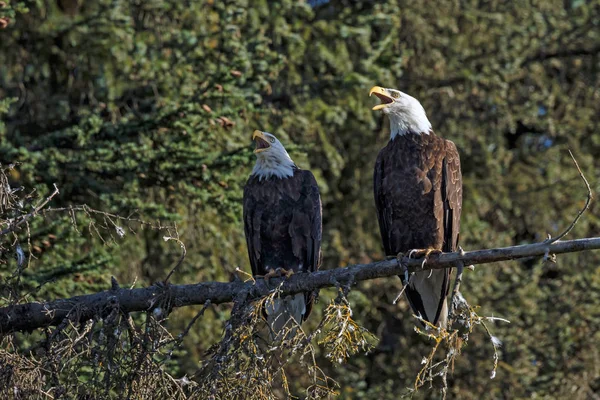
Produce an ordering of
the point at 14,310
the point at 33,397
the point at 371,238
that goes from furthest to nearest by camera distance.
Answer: the point at 371,238 → the point at 14,310 → the point at 33,397

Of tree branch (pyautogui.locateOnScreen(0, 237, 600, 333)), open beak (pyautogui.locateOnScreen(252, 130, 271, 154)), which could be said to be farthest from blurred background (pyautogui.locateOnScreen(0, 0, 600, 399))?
tree branch (pyautogui.locateOnScreen(0, 237, 600, 333))

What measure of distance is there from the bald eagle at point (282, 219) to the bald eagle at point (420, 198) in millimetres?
463

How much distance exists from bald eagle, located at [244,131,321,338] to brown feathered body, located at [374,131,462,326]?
1.52ft

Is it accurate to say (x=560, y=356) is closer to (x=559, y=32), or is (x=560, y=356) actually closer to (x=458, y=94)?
(x=458, y=94)

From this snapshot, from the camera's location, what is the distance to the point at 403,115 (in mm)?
6441

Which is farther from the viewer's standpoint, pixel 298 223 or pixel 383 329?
pixel 383 329

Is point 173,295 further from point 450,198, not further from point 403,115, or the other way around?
point 403,115

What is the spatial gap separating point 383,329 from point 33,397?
22.1 ft

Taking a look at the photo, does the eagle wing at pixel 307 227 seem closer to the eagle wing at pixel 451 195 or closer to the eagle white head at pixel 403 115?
the eagle white head at pixel 403 115

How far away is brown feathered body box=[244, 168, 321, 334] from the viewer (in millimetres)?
6500

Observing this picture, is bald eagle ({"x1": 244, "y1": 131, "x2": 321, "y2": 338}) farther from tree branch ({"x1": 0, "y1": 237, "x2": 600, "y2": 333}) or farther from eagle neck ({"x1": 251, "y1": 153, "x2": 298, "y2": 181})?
tree branch ({"x1": 0, "y1": 237, "x2": 600, "y2": 333})

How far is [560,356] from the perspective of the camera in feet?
32.7

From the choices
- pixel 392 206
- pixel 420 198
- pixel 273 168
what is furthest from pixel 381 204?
pixel 273 168

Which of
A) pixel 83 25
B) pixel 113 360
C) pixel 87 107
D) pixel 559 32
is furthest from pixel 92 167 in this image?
pixel 559 32
